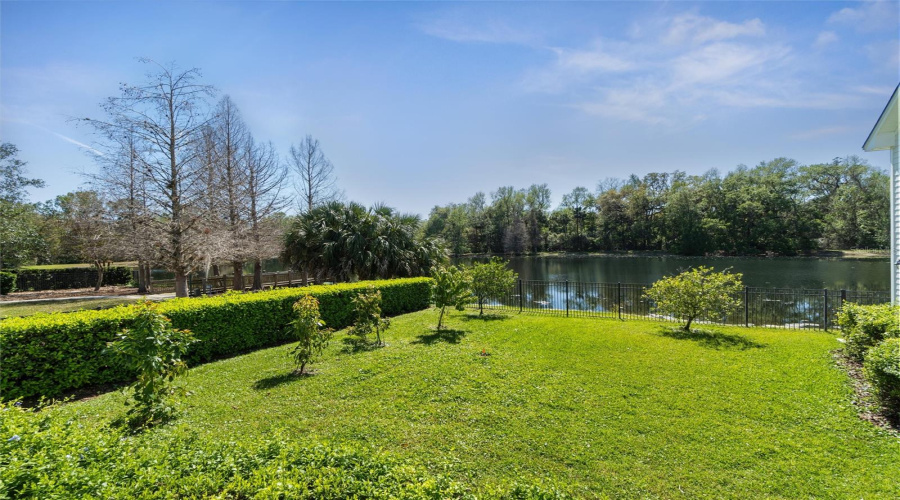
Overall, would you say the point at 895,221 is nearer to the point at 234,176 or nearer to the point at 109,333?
the point at 109,333

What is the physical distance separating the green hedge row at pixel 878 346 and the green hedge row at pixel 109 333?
9299 millimetres

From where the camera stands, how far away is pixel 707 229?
45.9 m

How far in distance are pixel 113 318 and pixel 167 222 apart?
560 cm

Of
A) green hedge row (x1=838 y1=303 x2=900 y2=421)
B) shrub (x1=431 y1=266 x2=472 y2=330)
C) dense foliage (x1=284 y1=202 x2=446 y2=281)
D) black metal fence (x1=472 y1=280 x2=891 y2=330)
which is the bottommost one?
black metal fence (x1=472 y1=280 x2=891 y2=330)

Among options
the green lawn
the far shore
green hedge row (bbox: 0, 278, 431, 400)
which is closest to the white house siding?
green hedge row (bbox: 0, 278, 431, 400)

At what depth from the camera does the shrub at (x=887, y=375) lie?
4137mm

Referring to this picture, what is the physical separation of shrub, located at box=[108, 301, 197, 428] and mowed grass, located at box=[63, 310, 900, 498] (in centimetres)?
32

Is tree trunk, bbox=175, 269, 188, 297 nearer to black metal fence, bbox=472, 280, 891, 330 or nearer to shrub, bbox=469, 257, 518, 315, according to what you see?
shrub, bbox=469, 257, 518, 315

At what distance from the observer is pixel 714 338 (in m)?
8.15

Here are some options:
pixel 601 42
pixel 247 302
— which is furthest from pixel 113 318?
pixel 601 42

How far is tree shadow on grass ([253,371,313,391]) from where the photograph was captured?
547cm

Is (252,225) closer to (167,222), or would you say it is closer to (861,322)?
(167,222)

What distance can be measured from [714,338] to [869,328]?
2.56m

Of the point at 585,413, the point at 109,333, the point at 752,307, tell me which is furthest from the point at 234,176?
the point at 752,307
